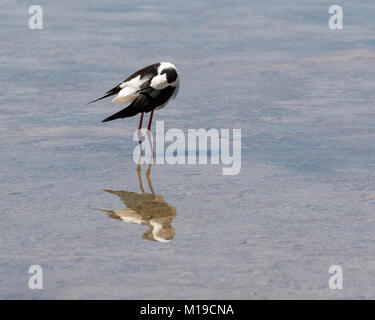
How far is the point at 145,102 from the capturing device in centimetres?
945

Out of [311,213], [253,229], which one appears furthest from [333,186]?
[253,229]

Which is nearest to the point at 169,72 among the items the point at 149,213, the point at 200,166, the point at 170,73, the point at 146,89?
the point at 170,73

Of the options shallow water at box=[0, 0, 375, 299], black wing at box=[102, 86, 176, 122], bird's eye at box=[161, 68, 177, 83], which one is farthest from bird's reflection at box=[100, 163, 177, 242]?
bird's eye at box=[161, 68, 177, 83]

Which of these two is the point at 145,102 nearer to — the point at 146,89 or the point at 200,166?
the point at 146,89

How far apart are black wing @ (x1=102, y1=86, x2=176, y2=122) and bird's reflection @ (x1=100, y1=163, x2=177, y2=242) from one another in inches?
54.2

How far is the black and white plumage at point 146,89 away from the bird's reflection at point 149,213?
143 cm

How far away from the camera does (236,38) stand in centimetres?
1427

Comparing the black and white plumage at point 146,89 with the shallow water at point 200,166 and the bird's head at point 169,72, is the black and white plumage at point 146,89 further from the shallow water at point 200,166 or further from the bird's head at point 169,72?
the shallow water at point 200,166

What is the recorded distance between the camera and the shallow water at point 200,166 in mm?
6316

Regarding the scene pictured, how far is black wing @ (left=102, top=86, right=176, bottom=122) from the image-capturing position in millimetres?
9383

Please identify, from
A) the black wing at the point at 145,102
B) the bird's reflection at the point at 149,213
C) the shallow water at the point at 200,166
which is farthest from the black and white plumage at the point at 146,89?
the bird's reflection at the point at 149,213

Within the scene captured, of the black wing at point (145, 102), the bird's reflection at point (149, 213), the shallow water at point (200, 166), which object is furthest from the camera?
the black wing at point (145, 102)

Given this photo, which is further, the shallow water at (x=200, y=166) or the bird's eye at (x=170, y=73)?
the bird's eye at (x=170, y=73)
